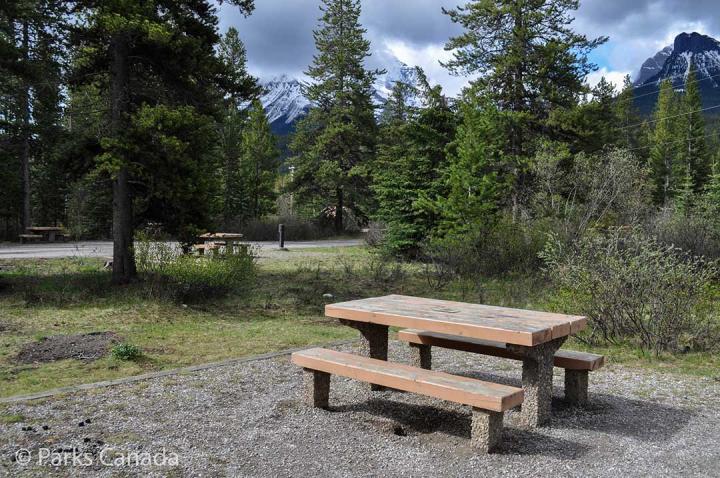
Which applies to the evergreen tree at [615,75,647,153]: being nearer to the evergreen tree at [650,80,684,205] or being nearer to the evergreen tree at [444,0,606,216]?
the evergreen tree at [650,80,684,205]

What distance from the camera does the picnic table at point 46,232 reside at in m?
23.5

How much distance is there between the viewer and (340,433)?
13.6ft

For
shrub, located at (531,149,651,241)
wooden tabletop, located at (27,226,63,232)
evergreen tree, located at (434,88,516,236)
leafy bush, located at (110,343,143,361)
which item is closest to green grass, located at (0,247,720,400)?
leafy bush, located at (110,343,143,361)

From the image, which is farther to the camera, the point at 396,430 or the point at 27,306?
the point at 27,306

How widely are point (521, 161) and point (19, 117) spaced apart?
18.2 metres

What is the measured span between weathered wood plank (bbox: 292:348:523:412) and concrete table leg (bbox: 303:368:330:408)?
7 cm

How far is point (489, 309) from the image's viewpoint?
4.87 metres

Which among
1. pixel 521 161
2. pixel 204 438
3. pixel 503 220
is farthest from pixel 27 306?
pixel 521 161

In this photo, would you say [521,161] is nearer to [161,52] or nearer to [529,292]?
[529,292]

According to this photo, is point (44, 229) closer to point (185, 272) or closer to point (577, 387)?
point (185, 272)

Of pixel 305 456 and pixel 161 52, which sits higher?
pixel 161 52

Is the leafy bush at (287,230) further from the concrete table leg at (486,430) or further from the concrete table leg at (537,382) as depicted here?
the concrete table leg at (486,430)

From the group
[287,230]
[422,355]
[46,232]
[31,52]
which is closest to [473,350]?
[422,355]

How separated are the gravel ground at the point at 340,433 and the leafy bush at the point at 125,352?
1.03 metres
